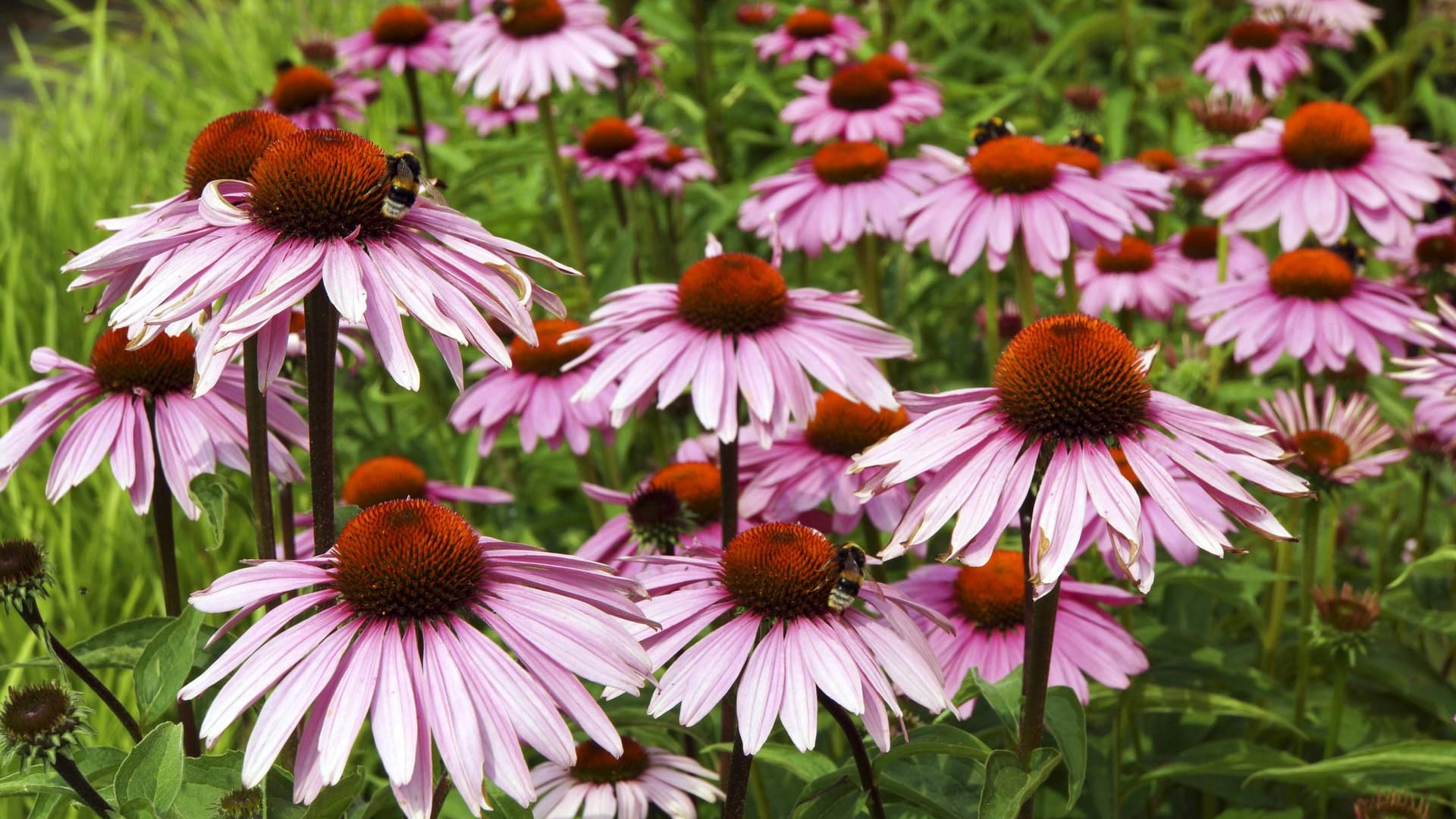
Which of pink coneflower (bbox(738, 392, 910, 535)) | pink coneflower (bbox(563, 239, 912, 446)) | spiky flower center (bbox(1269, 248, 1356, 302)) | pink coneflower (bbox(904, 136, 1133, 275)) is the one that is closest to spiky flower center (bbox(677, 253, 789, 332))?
pink coneflower (bbox(563, 239, 912, 446))

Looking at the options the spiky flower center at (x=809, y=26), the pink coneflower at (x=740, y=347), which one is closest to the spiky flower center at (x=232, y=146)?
the pink coneflower at (x=740, y=347)

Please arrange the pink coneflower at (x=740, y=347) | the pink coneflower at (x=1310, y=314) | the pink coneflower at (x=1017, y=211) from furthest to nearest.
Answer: the pink coneflower at (x=1310, y=314) < the pink coneflower at (x=1017, y=211) < the pink coneflower at (x=740, y=347)

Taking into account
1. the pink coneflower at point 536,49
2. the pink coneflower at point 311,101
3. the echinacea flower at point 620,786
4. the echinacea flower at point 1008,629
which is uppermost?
the pink coneflower at point 536,49

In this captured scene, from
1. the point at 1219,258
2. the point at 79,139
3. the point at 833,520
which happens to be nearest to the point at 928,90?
the point at 1219,258

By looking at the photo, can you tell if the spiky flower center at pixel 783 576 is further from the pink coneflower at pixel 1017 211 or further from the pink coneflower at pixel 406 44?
the pink coneflower at pixel 406 44

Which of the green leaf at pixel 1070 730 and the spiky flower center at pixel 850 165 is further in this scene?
the spiky flower center at pixel 850 165

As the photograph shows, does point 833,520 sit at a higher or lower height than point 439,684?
lower

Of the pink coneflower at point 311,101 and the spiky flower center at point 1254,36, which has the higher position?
the spiky flower center at point 1254,36

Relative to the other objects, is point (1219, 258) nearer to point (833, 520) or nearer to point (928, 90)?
point (928, 90)
